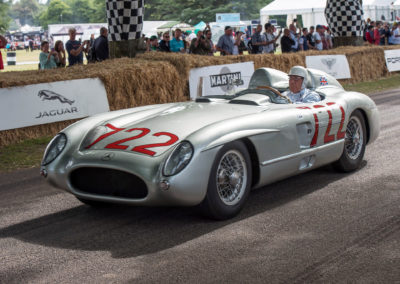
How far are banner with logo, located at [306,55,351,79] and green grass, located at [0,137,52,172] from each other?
900 centimetres

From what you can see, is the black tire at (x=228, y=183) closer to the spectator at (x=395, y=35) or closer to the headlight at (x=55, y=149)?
the headlight at (x=55, y=149)

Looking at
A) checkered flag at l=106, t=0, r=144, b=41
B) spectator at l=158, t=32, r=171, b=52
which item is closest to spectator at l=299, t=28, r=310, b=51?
spectator at l=158, t=32, r=171, b=52

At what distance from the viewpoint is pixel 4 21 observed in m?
69.2

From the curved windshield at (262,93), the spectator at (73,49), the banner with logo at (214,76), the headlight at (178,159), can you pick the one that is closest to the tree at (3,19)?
the spectator at (73,49)

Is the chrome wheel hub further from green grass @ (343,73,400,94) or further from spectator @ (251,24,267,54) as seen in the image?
spectator @ (251,24,267,54)

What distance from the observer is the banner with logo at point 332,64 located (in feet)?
53.5

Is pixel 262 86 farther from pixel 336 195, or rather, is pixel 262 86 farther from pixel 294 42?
pixel 294 42

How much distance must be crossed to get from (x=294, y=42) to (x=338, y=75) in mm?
1887

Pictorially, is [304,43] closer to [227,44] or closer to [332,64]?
[332,64]

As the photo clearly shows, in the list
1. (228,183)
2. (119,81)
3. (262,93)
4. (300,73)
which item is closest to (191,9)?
(119,81)

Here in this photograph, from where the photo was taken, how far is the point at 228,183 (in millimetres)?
4914

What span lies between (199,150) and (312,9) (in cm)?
2967

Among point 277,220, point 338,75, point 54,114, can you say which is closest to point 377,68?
point 338,75

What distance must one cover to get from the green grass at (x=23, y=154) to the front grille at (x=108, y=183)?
10.0ft
